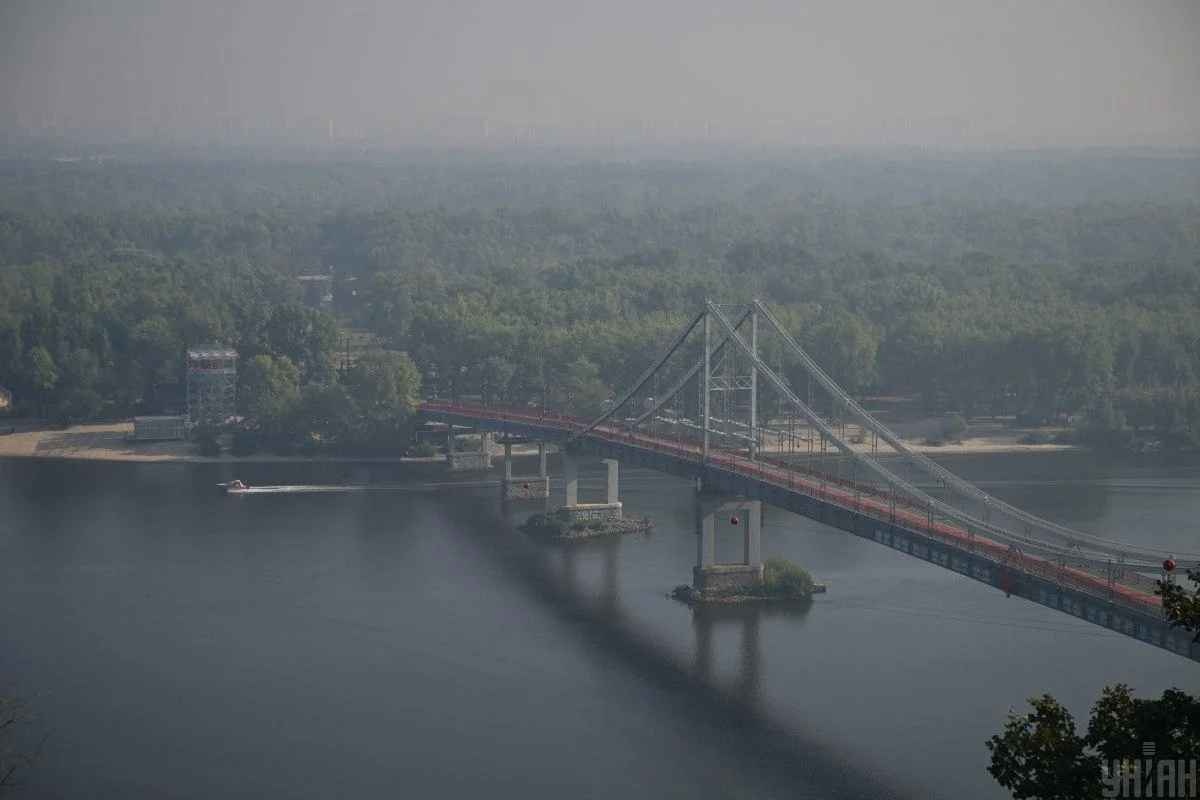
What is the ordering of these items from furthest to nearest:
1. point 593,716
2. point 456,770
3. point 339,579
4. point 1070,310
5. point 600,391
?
point 1070,310 → point 600,391 → point 339,579 → point 593,716 → point 456,770

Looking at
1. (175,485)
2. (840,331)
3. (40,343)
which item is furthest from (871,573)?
(40,343)

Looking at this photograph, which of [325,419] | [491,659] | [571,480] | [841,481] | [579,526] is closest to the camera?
[491,659]

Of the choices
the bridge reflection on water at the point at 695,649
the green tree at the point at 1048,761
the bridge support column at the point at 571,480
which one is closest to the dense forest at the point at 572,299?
the bridge support column at the point at 571,480

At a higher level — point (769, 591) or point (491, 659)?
point (769, 591)

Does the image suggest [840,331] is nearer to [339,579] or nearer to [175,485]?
[175,485]

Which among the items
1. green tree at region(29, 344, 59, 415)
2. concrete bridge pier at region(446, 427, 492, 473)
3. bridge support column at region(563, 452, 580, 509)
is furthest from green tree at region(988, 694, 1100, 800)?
green tree at region(29, 344, 59, 415)

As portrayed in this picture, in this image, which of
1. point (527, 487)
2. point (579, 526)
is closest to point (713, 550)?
point (579, 526)

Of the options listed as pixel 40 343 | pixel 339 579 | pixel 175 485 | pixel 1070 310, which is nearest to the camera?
pixel 339 579

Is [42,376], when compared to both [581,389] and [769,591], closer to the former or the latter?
[581,389]
